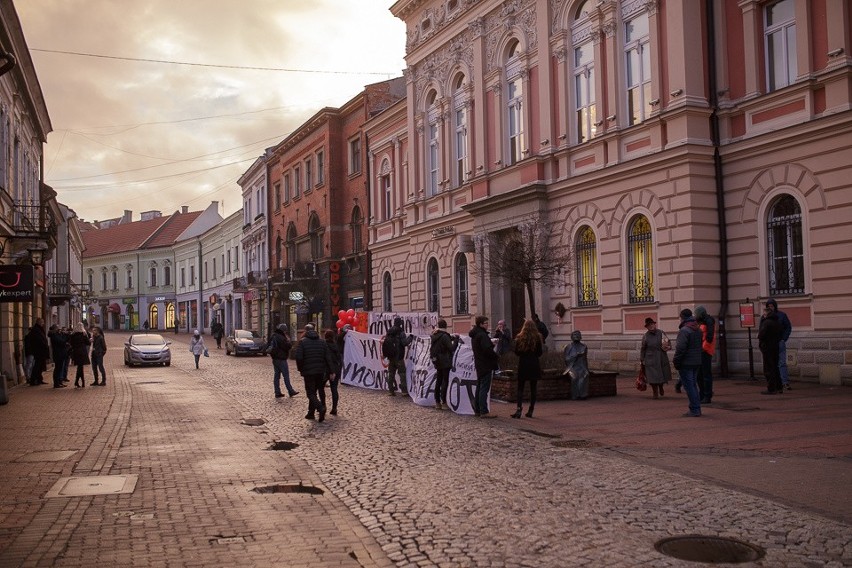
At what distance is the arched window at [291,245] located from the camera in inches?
2080

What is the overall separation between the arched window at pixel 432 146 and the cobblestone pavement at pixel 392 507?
21762mm

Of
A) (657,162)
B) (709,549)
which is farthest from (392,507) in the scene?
(657,162)

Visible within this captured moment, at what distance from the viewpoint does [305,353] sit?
48.5ft

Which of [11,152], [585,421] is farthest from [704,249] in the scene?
[11,152]

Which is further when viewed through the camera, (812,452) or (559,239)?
(559,239)

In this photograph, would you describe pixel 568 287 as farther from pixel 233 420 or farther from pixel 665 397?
pixel 233 420

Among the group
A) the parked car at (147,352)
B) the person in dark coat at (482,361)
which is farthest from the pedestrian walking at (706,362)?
the parked car at (147,352)

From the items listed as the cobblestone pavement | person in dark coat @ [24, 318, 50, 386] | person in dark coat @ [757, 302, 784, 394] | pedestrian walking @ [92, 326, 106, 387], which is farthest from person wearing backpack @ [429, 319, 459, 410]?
person in dark coat @ [24, 318, 50, 386]

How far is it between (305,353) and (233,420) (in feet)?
5.80

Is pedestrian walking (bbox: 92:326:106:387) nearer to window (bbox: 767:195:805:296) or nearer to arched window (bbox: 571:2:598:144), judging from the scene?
arched window (bbox: 571:2:598:144)

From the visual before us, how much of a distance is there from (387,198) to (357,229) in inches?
191

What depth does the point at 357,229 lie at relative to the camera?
145 feet

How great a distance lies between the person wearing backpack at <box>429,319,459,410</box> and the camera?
15.9 metres

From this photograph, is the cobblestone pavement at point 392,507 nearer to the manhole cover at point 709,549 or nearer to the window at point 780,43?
the manhole cover at point 709,549
